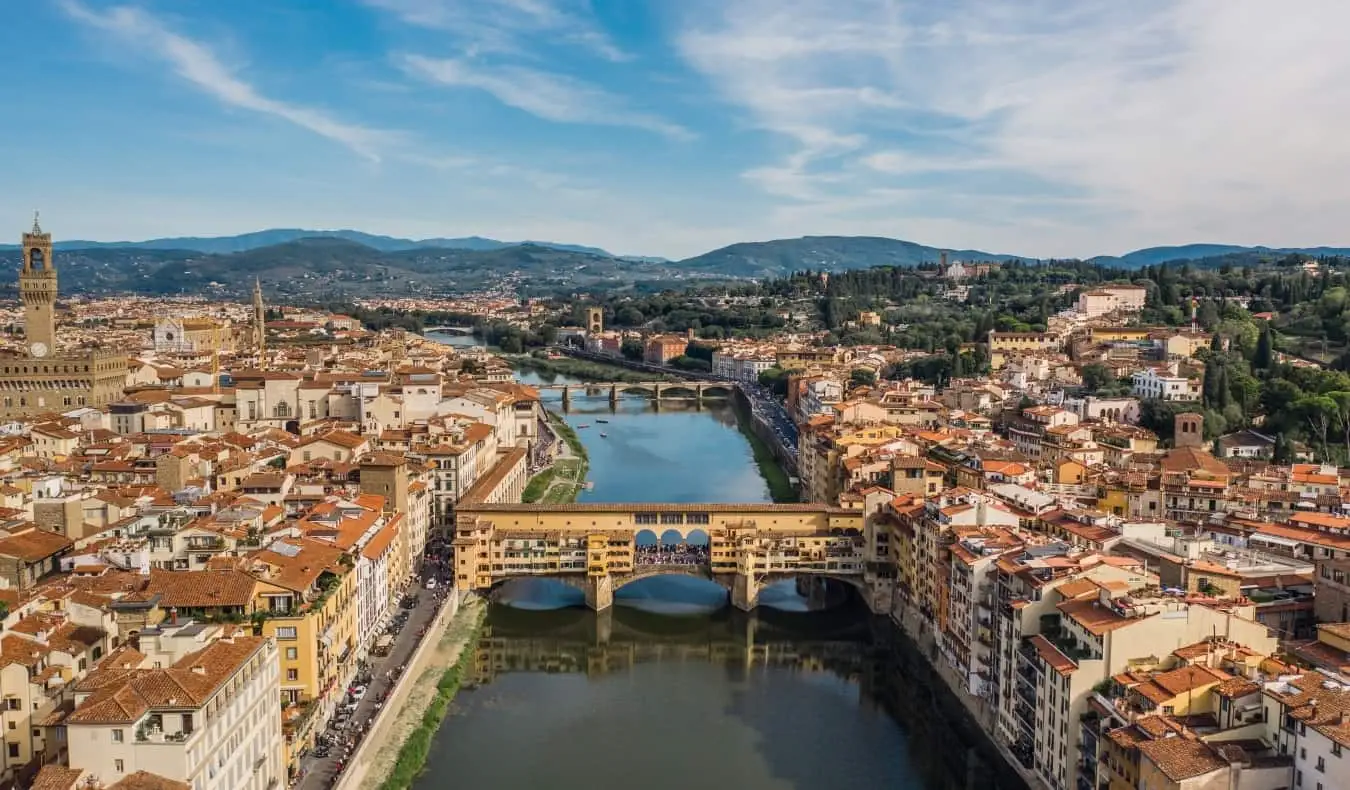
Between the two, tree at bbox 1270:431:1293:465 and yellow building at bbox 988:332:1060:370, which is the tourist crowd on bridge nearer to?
tree at bbox 1270:431:1293:465

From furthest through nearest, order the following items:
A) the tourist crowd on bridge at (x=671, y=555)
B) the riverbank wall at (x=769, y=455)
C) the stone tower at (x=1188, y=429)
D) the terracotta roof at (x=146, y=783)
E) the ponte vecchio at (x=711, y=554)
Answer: the riverbank wall at (x=769, y=455), the stone tower at (x=1188, y=429), the tourist crowd on bridge at (x=671, y=555), the ponte vecchio at (x=711, y=554), the terracotta roof at (x=146, y=783)

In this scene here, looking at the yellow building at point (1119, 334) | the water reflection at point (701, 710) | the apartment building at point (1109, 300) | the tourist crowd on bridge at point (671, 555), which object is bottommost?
Answer: the water reflection at point (701, 710)

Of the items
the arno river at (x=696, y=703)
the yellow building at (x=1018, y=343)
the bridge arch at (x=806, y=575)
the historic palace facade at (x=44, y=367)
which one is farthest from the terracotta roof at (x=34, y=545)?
the yellow building at (x=1018, y=343)

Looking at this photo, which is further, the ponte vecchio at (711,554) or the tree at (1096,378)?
the tree at (1096,378)

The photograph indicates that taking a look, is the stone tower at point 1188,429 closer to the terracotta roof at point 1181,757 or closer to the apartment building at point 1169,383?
the apartment building at point 1169,383

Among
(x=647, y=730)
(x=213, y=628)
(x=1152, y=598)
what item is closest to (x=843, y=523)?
(x=647, y=730)

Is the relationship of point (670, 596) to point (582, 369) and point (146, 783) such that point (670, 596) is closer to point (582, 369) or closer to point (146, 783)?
→ point (146, 783)
